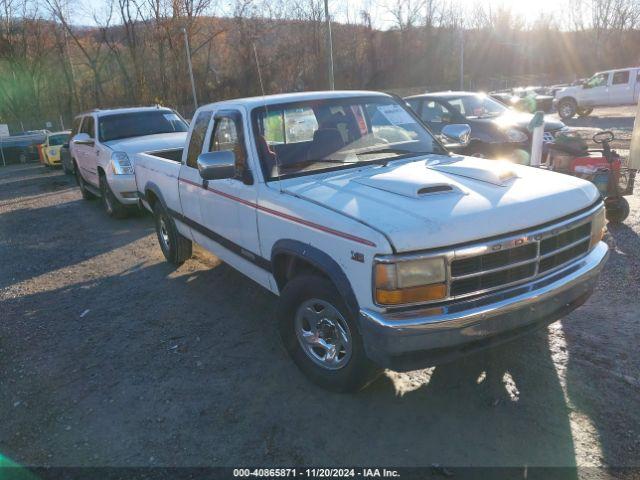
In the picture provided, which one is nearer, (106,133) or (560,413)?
(560,413)

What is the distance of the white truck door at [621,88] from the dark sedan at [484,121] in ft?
48.1

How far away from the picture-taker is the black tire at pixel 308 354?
9.91 ft

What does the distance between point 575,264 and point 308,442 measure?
1.99 meters

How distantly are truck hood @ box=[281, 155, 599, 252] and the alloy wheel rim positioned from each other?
2.25 ft

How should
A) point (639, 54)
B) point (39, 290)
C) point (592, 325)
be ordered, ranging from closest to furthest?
1. point (592, 325)
2. point (39, 290)
3. point (639, 54)

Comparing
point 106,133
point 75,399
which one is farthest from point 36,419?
point 106,133

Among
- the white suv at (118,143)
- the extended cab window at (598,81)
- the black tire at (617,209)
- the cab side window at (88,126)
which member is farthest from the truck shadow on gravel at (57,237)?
the extended cab window at (598,81)

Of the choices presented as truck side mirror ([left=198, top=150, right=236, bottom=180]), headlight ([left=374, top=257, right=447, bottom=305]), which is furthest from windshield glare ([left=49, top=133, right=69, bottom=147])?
headlight ([left=374, top=257, right=447, bottom=305])

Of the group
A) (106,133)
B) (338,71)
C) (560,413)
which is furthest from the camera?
(338,71)

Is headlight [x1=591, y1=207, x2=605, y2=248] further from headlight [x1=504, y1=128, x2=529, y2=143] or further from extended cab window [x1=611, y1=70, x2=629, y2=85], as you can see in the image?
extended cab window [x1=611, y1=70, x2=629, y2=85]

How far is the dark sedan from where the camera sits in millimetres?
9242

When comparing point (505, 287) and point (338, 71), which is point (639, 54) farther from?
point (505, 287)

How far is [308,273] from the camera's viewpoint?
3.35 m

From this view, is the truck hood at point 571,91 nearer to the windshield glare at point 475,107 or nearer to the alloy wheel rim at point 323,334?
the windshield glare at point 475,107
